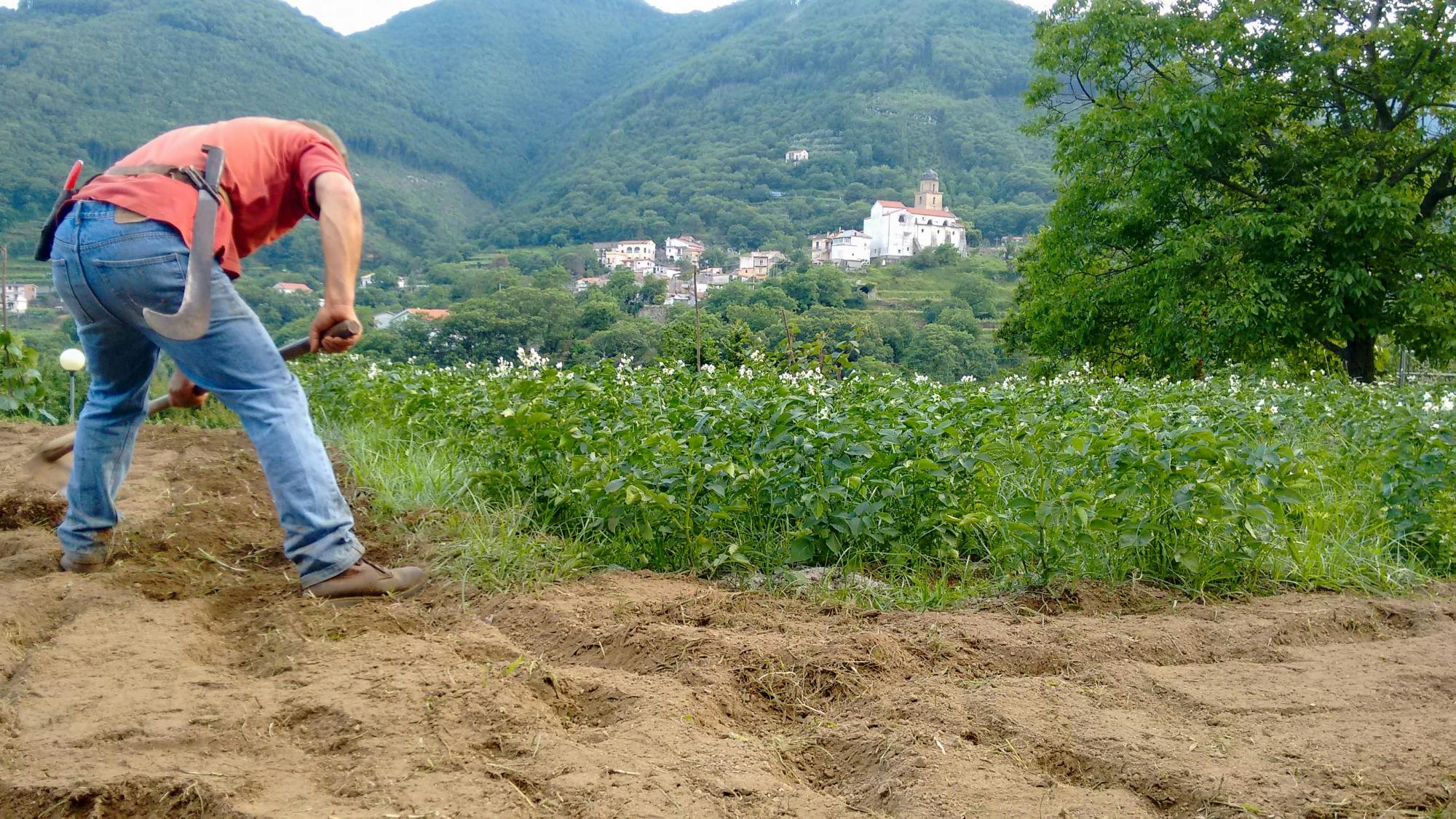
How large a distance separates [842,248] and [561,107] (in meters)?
38.1

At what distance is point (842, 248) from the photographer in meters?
55.2

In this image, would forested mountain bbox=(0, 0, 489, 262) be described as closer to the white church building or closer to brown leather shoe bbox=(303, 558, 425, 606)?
the white church building

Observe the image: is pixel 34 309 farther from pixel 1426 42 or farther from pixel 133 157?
pixel 1426 42

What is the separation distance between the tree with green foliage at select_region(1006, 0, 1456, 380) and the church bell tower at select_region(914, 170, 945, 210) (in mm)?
51080

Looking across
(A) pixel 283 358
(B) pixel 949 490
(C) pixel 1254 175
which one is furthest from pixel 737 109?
(A) pixel 283 358

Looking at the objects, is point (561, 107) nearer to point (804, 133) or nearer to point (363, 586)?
point (804, 133)

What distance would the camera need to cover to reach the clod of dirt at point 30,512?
4.26m

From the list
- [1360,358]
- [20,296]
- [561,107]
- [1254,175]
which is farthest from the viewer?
[561,107]

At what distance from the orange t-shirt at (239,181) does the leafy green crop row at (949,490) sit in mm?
1335

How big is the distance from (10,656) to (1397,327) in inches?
705

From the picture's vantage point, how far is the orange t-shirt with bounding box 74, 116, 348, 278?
2.95m

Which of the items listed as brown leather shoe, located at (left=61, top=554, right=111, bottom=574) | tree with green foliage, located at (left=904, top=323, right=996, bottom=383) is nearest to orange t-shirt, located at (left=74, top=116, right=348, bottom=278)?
brown leather shoe, located at (left=61, top=554, right=111, bottom=574)

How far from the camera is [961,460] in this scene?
3.70 m

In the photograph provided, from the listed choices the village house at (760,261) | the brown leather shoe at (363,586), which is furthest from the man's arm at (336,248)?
the village house at (760,261)
